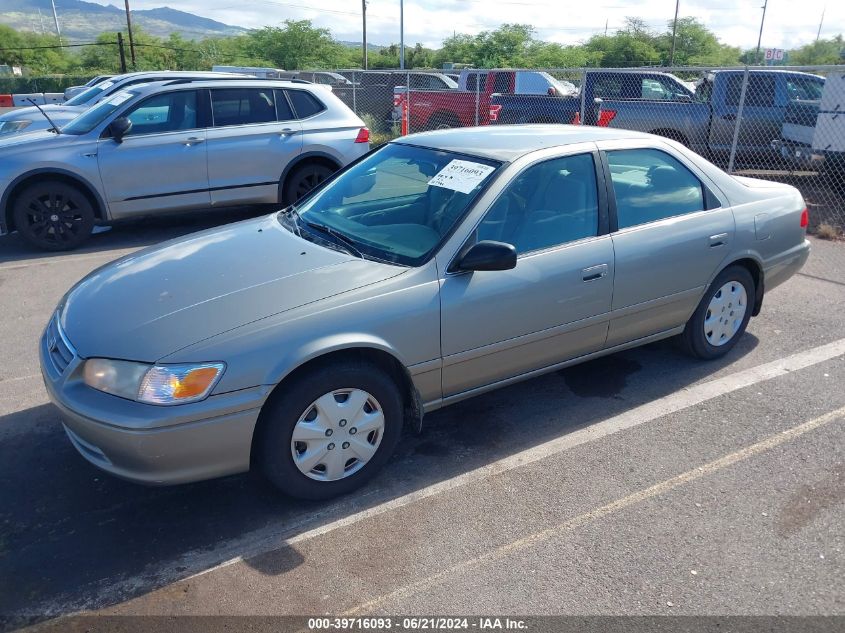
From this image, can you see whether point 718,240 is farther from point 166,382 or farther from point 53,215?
point 53,215

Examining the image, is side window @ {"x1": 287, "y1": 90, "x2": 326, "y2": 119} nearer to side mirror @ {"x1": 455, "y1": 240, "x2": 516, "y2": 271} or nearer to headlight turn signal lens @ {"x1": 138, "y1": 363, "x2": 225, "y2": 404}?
side mirror @ {"x1": 455, "y1": 240, "x2": 516, "y2": 271}

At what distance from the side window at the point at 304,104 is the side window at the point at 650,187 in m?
5.27

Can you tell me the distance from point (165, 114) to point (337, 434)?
234 inches

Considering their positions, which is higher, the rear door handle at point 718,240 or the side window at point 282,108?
the side window at point 282,108

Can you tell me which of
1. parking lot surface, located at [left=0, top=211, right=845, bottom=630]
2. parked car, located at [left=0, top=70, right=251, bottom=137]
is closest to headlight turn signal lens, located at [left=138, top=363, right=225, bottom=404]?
parking lot surface, located at [left=0, top=211, right=845, bottom=630]

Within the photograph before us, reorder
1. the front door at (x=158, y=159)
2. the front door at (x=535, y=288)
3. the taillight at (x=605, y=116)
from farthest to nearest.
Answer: the taillight at (x=605, y=116) < the front door at (x=158, y=159) < the front door at (x=535, y=288)

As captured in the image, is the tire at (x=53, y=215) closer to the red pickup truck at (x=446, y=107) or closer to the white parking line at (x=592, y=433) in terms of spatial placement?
the white parking line at (x=592, y=433)

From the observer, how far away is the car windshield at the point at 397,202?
3.62 meters

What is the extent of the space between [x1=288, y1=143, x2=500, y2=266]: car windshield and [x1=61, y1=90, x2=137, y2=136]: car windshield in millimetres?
4438

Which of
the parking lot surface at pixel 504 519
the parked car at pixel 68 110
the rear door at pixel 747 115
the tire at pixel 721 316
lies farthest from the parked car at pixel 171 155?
the rear door at pixel 747 115

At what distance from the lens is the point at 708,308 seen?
4.65 metres

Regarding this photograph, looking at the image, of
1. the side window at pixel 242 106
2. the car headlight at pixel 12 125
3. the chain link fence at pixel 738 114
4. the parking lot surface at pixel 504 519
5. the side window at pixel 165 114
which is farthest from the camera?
the car headlight at pixel 12 125

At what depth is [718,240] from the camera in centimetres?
444

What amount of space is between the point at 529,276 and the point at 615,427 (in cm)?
108
